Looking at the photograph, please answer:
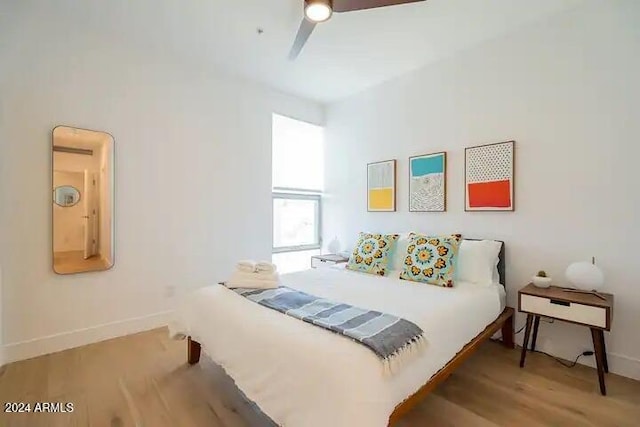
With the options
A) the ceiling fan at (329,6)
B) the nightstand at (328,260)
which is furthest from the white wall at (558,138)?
the ceiling fan at (329,6)

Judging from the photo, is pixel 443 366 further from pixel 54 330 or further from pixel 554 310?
pixel 54 330

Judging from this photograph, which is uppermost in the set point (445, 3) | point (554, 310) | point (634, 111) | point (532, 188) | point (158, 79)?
point (445, 3)

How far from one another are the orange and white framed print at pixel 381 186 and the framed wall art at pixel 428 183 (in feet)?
0.79

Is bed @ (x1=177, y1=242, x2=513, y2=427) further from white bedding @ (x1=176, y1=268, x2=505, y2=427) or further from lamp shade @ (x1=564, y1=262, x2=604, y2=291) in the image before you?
lamp shade @ (x1=564, y1=262, x2=604, y2=291)

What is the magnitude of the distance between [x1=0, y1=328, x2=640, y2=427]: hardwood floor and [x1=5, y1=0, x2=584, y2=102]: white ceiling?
109 inches

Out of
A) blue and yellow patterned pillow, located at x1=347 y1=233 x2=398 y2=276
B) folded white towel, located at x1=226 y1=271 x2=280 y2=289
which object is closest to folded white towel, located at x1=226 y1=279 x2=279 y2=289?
folded white towel, located at x1=226 y1=271 x2=280 y2=289

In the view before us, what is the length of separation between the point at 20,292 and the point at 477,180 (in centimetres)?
405

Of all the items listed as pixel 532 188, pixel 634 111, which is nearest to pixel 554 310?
pixel 532 188

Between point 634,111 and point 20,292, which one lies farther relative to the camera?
point 20,292

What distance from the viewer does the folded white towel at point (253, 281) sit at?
231 cm

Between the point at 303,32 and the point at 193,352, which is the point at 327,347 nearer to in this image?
the point at 193,352

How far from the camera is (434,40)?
9.42ft

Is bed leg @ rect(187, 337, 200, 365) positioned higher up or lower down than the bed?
lower down

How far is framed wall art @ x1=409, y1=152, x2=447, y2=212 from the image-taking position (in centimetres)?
326
